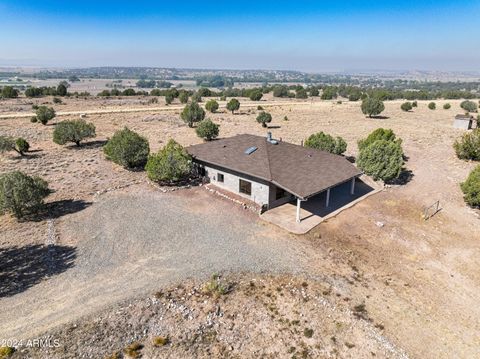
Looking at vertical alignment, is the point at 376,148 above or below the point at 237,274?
above

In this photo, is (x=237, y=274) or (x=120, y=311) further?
(x=237, y=274)

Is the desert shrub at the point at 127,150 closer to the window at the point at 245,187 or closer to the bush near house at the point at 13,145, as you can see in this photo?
the bush near house at the point at 13,145

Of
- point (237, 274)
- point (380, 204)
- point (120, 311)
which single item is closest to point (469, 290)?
point (380, 204)

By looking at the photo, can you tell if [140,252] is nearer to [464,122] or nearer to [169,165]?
[169,165]

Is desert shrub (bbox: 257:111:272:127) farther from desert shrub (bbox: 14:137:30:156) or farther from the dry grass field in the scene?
desert shrub (bbox: 14:137:30:156)

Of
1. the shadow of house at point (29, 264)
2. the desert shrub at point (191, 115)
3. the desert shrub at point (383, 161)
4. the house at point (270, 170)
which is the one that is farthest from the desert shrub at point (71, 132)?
the desert shrub at point (383, 161)

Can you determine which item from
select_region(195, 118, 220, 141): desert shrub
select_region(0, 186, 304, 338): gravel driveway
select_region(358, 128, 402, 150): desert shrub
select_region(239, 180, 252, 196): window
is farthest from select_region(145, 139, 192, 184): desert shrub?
select_region(358, 128, 402, 150): desert shrub

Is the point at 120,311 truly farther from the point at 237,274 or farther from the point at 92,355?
the point at 237,274
